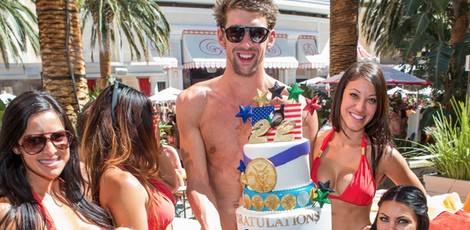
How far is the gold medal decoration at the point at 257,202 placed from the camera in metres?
1.69

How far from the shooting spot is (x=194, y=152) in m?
2.19

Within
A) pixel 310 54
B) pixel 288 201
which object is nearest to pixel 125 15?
pixel 288 201

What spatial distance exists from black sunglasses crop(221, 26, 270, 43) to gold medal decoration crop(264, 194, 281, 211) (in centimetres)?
83

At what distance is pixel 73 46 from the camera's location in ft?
20.4

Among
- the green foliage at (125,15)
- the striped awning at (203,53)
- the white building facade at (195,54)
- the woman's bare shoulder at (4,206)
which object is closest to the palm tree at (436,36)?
the green foliage at (125,15)

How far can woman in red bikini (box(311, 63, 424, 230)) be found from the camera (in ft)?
7.54

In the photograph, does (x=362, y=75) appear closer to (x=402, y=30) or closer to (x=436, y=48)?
(x=436, y=48)

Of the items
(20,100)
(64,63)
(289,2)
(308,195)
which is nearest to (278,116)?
(308,195)

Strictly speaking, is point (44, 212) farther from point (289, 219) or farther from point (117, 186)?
point (289, 219)

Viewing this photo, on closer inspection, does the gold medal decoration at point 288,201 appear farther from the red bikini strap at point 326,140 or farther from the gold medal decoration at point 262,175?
the red bikini strap at point 326,140

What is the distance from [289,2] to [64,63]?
25.6 metres

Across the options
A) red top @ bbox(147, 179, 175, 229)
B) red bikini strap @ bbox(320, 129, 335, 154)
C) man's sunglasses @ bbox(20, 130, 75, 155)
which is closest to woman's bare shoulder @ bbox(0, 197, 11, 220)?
man's sunglasses @ bbox(20, 130, 75, 155)

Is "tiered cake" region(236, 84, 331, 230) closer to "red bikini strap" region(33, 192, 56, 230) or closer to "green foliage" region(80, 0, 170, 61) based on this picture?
"red bikini strap" region(33, 192, 56, 230)

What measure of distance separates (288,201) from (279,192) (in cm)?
5
